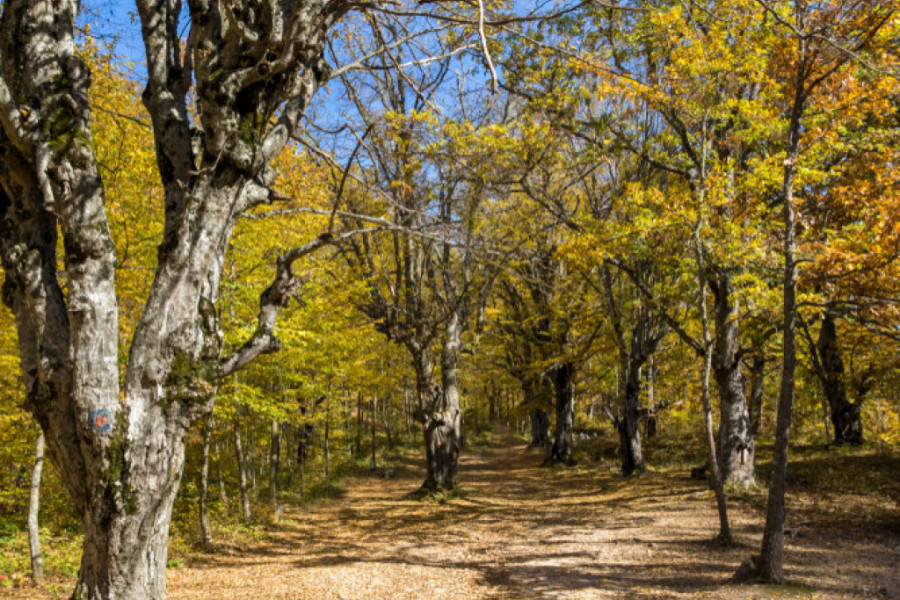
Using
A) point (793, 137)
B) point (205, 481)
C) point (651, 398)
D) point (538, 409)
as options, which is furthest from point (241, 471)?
point (538, 409)

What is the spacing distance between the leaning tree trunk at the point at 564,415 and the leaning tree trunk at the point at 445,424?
19.3 ft

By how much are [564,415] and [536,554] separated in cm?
1088

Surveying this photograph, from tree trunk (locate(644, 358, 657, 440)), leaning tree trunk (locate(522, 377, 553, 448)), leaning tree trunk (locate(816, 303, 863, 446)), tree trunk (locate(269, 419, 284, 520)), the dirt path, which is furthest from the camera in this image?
leaning tree trunk (locate(522, 377, 553, 448))

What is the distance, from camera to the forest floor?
6.91 m

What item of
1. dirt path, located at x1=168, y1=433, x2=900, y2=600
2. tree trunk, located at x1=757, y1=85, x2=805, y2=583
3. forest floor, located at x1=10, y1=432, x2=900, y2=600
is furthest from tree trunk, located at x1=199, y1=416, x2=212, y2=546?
tree trunk, located at x1=757, y1=85, x2=805, y2=583

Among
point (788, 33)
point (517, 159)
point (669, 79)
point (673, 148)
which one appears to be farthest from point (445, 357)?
point (788, 33)

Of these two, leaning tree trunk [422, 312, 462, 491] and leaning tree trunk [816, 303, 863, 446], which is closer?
leaning tree trunk [422, 312, 462, 491]

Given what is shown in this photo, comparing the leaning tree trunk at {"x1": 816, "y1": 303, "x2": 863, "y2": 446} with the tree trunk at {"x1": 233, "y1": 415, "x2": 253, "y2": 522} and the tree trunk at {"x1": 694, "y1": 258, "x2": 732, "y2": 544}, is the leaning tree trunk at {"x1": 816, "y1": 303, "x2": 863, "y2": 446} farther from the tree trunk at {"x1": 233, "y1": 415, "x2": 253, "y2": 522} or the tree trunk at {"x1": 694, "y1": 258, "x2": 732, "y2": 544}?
the tree trunk at {"x1": 233, "y1": 415, "x2": 253, "y2": 522}

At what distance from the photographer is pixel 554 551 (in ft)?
29.0

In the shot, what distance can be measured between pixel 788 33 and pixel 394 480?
55.5ft

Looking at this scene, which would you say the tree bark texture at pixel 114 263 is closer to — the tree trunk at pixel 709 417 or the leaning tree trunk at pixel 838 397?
the tree trunk at pixel 709 417

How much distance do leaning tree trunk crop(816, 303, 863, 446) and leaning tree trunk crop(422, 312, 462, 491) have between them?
994 cm

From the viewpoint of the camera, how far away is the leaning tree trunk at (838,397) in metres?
14.8

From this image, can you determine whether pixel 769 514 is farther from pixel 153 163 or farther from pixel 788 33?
pixel 153 163
